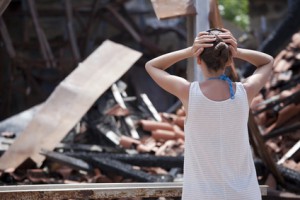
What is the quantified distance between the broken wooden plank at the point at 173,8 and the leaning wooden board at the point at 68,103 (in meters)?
2.98

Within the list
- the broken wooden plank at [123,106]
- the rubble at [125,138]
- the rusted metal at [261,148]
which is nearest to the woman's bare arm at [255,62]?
the rusted metal at [261,148]

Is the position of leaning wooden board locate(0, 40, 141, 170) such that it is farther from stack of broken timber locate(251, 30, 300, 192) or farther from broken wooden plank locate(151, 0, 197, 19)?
broken wooden plank locate(151, 0, 197, 19)

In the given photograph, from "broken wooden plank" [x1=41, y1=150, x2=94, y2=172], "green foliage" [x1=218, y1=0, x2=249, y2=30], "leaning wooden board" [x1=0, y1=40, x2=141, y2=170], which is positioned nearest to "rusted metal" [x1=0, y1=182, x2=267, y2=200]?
"broken wooden plank" [x1=41, y1=150, x2=94, y2=172]

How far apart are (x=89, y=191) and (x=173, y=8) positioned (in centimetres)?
136

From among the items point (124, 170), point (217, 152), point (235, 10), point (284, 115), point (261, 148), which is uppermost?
point (217, 152)

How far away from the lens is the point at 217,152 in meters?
2.96

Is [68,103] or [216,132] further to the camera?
[68,103]

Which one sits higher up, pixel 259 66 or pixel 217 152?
pixel 259 66

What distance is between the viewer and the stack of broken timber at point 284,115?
5.92 metres

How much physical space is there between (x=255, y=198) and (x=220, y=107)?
0.46 meters

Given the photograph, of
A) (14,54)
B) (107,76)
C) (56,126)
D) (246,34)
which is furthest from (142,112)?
(246,34)

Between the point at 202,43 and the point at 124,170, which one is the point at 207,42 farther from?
the point at 124,170

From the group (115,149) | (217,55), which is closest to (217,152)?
(217,55)

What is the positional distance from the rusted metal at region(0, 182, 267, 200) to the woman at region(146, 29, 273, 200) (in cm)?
115
